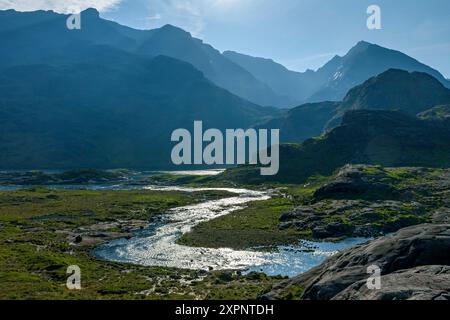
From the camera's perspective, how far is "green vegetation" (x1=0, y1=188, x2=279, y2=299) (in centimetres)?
5322

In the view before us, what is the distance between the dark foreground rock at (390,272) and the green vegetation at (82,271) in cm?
980

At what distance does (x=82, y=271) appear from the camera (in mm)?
66875

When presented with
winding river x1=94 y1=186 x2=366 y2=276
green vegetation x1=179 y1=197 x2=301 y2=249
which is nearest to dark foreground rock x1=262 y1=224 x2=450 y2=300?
winding river x1=94 y1=186 x2=366 y2=276

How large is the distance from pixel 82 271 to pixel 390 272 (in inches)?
1932

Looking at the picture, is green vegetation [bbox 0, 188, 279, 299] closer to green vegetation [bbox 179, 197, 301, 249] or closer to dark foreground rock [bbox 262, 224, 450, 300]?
dark foreground rock [bbox 262, 224, 450, 300]

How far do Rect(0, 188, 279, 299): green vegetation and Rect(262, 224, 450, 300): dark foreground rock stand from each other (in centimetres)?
980

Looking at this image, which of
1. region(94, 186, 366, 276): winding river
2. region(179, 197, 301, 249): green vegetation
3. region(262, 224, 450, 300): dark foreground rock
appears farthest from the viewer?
region(179, 197, 301, 249): green vegetation

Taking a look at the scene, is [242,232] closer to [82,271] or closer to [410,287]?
[82,271]

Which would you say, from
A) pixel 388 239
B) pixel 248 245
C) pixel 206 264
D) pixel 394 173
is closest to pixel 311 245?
pixel 248 245

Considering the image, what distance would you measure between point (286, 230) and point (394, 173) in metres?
93.8

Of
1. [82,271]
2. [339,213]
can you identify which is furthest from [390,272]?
[339,213]

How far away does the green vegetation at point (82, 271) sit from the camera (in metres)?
53.2
